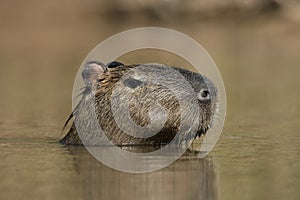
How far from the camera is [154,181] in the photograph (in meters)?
7.39

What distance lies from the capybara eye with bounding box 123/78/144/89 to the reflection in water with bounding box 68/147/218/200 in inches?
32.7

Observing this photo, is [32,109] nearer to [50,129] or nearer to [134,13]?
[50,129]

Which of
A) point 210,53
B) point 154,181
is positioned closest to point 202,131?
point 154,181

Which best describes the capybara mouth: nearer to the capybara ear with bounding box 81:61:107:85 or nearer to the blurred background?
the blurred background

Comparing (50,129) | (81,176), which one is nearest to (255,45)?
(50,129)

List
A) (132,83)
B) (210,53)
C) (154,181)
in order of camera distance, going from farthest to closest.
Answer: (210,53) < (132,83) < (154,181)

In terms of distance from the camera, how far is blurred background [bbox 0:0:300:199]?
769 cm

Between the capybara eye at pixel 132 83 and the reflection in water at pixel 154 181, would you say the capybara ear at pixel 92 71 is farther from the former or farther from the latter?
the reflection in water at pixel 154 181

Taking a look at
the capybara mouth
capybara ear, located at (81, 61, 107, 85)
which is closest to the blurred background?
the capybara mouth

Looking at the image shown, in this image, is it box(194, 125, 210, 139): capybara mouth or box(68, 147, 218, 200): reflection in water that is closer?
box(68, 147, 218, 200): reflection in water

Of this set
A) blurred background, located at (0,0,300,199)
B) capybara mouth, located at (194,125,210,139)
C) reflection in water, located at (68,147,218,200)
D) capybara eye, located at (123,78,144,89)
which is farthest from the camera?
capybara eye, located at (123,78,144,89)

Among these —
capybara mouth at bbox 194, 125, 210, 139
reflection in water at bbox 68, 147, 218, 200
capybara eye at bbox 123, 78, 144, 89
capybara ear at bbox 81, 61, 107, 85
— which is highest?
capybara ear at bbox 81, 61, 107, 85

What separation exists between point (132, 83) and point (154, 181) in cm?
177

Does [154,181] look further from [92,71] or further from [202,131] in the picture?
[92,71]
